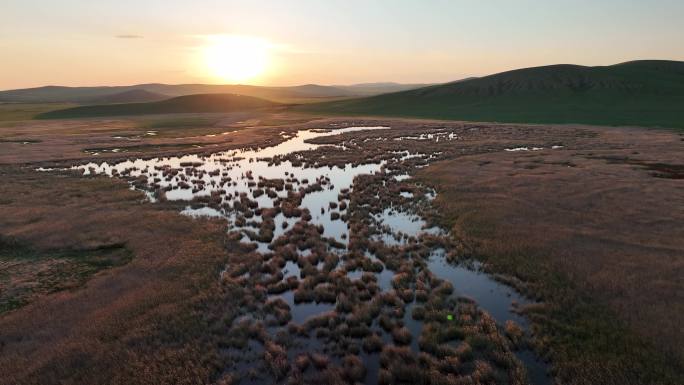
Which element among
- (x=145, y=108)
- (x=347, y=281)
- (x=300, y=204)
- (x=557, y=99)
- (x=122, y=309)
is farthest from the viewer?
(x=145, y=108)

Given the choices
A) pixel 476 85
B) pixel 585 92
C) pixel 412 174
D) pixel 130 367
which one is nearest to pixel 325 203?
pixel 412 174

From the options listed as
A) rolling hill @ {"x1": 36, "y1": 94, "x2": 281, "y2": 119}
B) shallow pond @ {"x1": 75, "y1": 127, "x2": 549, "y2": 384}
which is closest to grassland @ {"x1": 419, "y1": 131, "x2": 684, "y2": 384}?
shallow pond @ {"x1": 75, "y1": 127, "x2": 549, "y2": 384}

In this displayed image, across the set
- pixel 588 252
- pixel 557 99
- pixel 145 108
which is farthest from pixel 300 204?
pixel 145 108

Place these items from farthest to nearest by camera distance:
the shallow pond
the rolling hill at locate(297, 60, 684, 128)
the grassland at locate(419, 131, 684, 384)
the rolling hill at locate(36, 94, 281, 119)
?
the rolling hill at locate(36, 94, 281, 119)
the rolling hill at locate(297, 60, 684, 128)
the shallow pond
the grassland at locate(419, 131, 684, 384)

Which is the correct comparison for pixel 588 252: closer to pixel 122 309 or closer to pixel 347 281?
pixel 347 281

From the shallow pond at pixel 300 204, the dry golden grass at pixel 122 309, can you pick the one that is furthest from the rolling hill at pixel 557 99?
the dry golden grass at pixel 122 309

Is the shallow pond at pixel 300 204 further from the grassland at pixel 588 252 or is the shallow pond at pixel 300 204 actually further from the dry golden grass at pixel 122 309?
the dry golden grass at pixel 122 309

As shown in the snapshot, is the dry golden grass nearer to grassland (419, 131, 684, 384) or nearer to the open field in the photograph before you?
the open field
